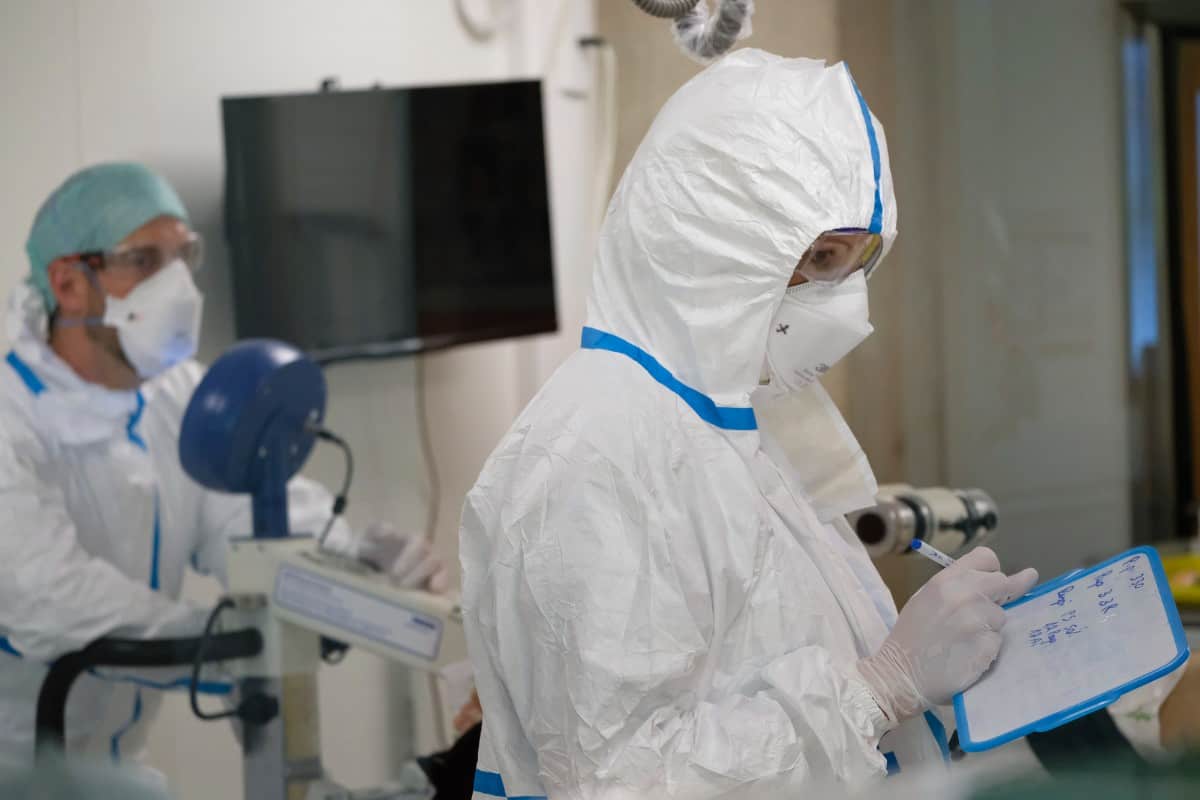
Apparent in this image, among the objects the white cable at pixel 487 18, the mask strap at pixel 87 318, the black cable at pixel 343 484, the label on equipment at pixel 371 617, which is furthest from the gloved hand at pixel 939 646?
the white cable at pixel 487 18

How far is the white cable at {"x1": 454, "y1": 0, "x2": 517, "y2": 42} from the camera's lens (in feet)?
9.70

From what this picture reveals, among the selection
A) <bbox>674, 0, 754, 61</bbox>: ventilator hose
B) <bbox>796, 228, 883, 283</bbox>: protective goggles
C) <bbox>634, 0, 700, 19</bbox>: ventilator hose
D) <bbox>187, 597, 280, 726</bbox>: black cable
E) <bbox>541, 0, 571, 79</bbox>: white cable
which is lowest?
<bbox>187, 597, 280, 726</bbox>: black cable

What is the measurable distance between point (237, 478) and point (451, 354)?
1.03 meters

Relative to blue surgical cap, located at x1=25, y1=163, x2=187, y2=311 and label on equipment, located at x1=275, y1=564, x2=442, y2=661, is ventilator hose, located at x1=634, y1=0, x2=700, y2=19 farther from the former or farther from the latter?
blue surgical cap, located at x1=25, y1=163, x2=187, y2=311

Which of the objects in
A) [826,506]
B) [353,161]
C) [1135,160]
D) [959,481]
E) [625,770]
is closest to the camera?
[625,770]

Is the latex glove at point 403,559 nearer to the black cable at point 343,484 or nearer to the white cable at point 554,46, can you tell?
the black cable at point 343,484

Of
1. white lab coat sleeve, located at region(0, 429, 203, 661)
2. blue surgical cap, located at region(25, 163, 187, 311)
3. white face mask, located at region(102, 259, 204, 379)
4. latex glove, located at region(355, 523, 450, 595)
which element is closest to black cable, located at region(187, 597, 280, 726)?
white lab coat sleeve, located at region(0, 429, 203, 661)

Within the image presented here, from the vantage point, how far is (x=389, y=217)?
2.65 meters

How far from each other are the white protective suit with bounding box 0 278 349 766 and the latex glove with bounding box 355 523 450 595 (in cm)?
22

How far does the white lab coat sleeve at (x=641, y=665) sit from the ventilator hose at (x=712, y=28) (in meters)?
0.56

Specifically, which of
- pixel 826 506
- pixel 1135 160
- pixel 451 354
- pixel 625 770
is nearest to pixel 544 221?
pixel 451 354

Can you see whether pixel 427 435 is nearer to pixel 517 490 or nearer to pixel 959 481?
pixel 959 481

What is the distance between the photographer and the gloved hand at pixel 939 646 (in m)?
1.09

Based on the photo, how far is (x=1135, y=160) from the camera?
2.80 m
